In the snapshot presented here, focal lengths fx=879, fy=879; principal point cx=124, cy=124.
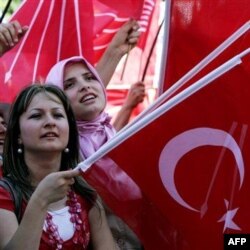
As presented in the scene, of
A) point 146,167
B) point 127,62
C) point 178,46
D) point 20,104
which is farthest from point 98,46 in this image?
point 146,167

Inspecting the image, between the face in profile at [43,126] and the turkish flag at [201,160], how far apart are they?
0.70 feet

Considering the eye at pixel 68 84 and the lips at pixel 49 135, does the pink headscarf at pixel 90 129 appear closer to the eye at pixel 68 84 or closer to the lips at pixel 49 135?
the eye at pixel 68 84

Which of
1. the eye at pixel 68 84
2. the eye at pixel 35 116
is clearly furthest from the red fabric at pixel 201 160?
the eye at pixel 68 84

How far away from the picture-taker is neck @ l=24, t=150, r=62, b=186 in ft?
10.0

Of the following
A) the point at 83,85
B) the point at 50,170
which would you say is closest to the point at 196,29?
the point at 83,85

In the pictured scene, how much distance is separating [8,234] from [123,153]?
17.8 inches

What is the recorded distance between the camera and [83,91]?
3689 mm

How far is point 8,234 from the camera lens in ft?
9.27

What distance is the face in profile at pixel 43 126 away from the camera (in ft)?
9.90

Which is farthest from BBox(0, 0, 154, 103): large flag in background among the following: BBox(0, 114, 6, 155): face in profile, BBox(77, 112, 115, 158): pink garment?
BBox(77, 112, 115, 158): pink garment

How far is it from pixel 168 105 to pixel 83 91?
94 cm

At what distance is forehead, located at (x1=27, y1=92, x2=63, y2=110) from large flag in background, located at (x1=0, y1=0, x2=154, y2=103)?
138 cm

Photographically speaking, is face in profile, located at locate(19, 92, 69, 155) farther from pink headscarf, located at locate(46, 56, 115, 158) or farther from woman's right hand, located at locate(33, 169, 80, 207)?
pink headscarf, located at locate(46, 56, 115, 158)

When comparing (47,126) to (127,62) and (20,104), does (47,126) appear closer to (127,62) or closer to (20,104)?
(20,104)
